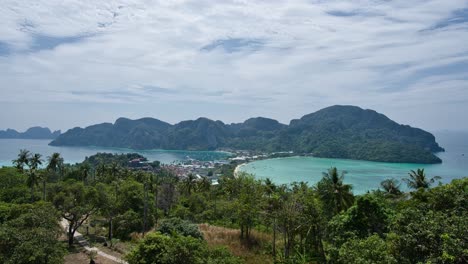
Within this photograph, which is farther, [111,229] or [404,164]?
[404,164]

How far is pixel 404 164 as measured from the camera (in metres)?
148

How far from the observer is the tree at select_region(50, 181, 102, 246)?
2531 centimetres

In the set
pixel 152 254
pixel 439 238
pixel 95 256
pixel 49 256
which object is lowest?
pixel 95 256

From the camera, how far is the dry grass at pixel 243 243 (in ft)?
71.8

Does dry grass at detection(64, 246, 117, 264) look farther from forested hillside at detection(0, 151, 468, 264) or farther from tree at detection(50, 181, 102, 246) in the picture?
tree at detection(50, 181, 102, 246)

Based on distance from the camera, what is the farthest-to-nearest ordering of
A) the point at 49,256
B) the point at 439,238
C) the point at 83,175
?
the point at 83,175 < the point at 49,256 < the point at 439,238

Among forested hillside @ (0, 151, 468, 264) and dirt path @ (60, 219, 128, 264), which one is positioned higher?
forested hillside @ (0, 151, 468, 264)

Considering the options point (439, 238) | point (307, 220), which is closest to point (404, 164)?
point (307, 220)

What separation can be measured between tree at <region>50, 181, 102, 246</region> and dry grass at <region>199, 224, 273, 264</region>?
9.74 metres

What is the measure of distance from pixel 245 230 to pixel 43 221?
14.7 m

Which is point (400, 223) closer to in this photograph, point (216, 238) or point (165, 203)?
point (216, 238)

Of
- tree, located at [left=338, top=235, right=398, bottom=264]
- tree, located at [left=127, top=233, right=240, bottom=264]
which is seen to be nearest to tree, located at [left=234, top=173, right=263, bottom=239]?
tree, located at [left=127, top=233, right=240, bottom=264]

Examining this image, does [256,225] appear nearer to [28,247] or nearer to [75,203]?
[75,203]

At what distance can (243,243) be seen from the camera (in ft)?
79.6
